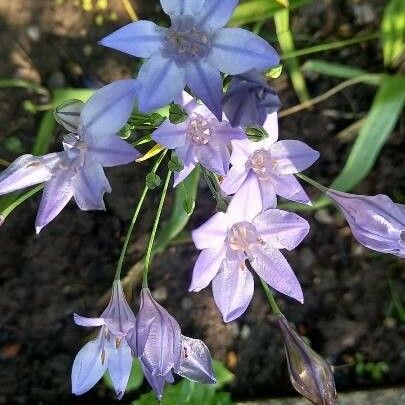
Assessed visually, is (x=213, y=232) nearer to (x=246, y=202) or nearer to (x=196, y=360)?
→ (x=246, y=202)

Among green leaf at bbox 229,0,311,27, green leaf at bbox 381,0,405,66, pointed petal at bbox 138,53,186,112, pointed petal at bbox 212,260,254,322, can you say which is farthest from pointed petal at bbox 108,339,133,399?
green leaf at bbox 381,0,405,66

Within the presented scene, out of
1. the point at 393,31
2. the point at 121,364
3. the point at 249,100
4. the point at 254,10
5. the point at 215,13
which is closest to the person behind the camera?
the point at 249,100

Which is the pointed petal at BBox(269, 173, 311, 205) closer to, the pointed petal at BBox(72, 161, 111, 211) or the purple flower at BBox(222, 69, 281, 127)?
the purple flower at BBox(222, 69, 281, 127)

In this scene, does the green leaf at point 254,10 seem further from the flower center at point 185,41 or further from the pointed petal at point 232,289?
the pointed petal at point 232,289

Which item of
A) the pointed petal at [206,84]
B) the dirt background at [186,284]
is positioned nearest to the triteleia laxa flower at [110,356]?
the pointed petal at [206,84]

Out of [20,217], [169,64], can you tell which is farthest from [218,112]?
[20,217]

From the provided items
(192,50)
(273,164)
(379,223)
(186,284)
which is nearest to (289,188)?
(273,164)
